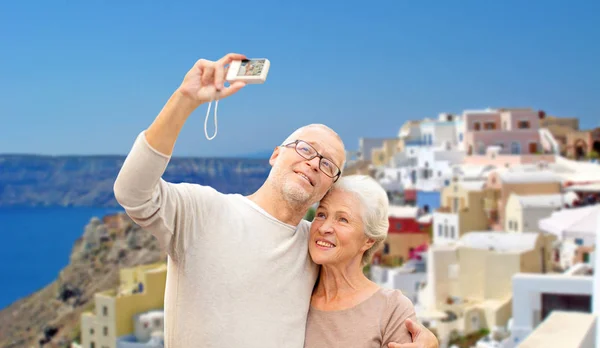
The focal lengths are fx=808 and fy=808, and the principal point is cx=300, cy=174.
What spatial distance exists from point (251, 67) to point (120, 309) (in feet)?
60.7

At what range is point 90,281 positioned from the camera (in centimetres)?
3506

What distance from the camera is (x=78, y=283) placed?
35500 millimetres

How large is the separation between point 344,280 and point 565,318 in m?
1.80

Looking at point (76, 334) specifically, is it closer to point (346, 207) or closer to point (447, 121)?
point (447, 121)

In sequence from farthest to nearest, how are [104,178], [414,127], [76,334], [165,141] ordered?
[414,127] < [76,334] < [104,178] < [165,141]

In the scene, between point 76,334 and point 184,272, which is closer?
point 184,272

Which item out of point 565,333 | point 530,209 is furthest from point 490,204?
point 565,333

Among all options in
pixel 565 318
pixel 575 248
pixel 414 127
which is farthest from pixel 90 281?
pixel 565 318

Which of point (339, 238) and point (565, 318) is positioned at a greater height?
point (339, 238)

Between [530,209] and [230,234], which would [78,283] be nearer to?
[530,209]

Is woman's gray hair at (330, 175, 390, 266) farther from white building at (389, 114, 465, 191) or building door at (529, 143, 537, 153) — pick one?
building door at (529, 143, 537, 153)

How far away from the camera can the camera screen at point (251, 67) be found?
1839 millimetres

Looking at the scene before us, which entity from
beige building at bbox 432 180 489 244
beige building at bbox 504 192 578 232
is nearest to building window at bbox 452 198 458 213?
beige building at bbox 432 180 489 244

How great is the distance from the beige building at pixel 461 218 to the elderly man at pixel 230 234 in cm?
1988
